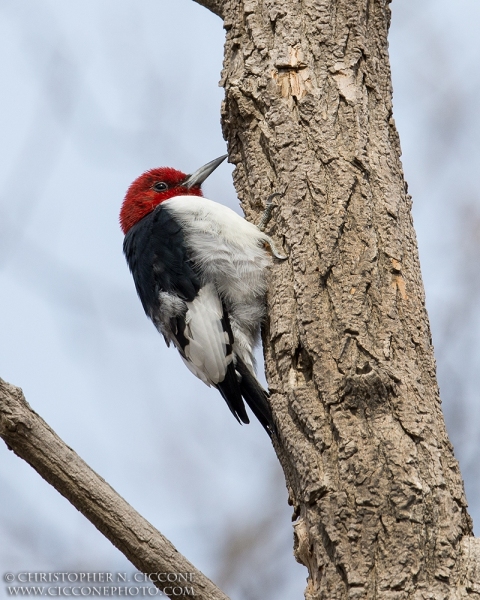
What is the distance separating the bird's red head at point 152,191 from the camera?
180 inches

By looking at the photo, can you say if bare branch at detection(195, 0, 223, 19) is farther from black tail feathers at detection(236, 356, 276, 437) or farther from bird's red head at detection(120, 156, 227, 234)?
black tail feathers at detection(236, 356, 276, 437)

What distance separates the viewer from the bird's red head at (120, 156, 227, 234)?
4555 millimetres

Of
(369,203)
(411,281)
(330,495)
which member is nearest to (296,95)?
(369,203)

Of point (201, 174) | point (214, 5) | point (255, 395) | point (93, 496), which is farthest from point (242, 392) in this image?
point (214, 5)

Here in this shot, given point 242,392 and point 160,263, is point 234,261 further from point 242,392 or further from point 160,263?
point 242,392

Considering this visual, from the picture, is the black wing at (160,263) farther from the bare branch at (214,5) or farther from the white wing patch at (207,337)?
the bare branch at (214,5)

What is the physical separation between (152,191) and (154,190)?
15mm

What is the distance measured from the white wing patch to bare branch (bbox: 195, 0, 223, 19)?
141 centimetres

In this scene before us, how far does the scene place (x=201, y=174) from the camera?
4.50m

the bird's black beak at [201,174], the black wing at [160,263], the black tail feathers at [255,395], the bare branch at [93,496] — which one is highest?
the bird's black beak at [201,174]

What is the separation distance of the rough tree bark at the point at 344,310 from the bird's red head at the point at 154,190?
113 cm

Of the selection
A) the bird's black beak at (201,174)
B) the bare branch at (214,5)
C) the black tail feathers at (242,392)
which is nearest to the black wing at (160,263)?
the black tail feathers at (242,392)

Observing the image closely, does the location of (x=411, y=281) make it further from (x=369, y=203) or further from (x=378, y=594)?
(x=378, y=594)

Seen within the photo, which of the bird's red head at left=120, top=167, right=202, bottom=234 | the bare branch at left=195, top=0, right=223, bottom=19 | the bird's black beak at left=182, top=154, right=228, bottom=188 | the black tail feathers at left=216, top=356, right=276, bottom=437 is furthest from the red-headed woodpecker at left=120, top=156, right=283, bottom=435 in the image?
the bare branch at left=195, top=0, right=223, bottom=19
